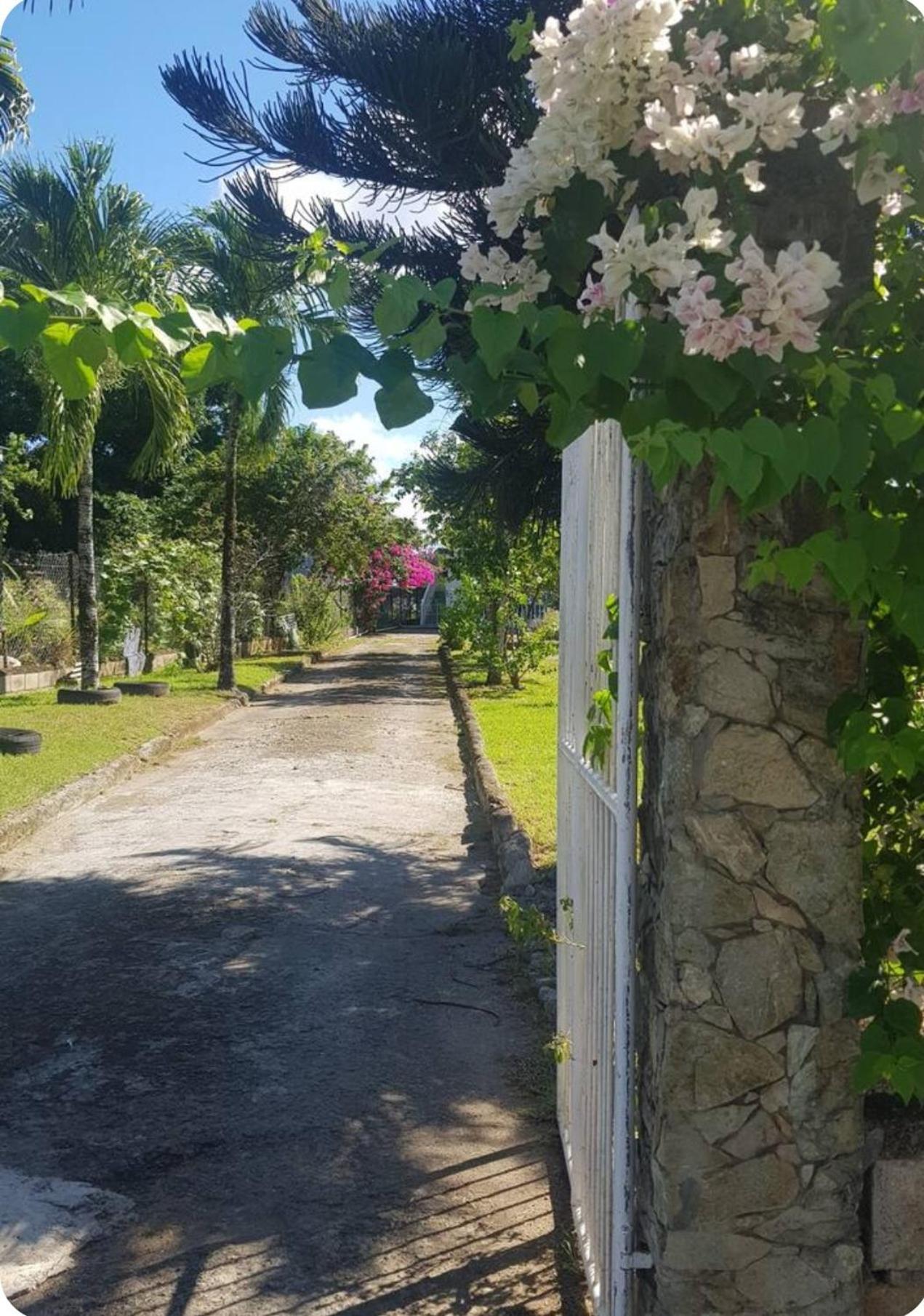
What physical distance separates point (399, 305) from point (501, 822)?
289 inches

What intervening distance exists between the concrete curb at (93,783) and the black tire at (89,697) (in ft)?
4.00

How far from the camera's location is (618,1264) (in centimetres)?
263

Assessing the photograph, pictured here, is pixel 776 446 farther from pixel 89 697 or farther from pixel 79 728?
pixel 89 697

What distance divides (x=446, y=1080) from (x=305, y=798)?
6.41m

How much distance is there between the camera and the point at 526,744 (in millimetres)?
13953

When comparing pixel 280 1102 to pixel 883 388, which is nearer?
pixel 883 388

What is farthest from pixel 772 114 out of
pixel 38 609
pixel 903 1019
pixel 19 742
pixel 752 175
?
pixel 38 609

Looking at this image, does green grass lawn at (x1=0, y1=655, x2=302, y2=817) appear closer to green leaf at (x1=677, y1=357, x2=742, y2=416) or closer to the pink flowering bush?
green leaf at (x1=677, y1=357, x2=742, y2=416)

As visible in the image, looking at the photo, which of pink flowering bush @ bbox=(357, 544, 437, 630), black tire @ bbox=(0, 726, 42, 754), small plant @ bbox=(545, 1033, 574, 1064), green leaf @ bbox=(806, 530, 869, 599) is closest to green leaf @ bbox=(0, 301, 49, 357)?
green leaf @ bbox=(806, 530, 869, 599)

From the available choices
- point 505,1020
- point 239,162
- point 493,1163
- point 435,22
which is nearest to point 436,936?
point 505,1020

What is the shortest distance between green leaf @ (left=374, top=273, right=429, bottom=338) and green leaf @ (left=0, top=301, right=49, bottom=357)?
54 cm

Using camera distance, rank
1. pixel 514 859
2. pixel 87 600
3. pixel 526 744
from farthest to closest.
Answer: pixel 87 600 < pixel 526 744 < pixel 514 859

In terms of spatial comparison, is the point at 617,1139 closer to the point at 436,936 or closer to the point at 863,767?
the point at 863,767

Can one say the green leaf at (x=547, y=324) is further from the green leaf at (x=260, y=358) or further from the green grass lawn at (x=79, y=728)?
the green grass lawn at (x=79, y=728)
